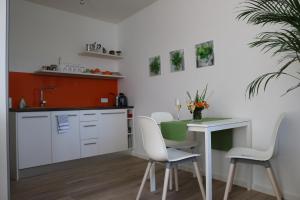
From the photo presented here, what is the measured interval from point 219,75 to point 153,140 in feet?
4.40

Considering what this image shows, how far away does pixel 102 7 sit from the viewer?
12.6ft

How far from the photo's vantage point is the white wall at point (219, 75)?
220 centimetres

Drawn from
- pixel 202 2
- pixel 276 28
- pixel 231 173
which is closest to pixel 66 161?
pixel 231 173

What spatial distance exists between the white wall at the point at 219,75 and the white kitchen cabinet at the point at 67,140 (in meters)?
1.15

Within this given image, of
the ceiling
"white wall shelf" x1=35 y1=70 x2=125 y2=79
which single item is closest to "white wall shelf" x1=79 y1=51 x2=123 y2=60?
"white wall shelf" x1=35 y1=70 x2=125 y2=79

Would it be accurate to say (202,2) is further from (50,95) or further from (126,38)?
(50,95)

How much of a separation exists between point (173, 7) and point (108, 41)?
172cm

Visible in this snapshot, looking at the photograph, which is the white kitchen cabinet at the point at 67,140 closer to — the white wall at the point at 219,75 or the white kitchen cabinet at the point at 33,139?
the white kitchen cabinet at the point at 33,139

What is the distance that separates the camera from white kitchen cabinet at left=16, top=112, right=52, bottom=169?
117 inches

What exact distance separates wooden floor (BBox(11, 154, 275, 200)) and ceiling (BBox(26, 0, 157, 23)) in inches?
104

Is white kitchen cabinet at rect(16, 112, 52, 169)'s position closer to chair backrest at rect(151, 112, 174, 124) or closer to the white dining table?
chair backrest at rect(151, 112, 174, 124)

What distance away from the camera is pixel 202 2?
116 inches

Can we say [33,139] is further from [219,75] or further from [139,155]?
[219,75]

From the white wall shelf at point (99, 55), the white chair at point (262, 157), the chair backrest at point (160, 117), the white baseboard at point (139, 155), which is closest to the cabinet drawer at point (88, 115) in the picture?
the white baseboard at point (139, 155)
